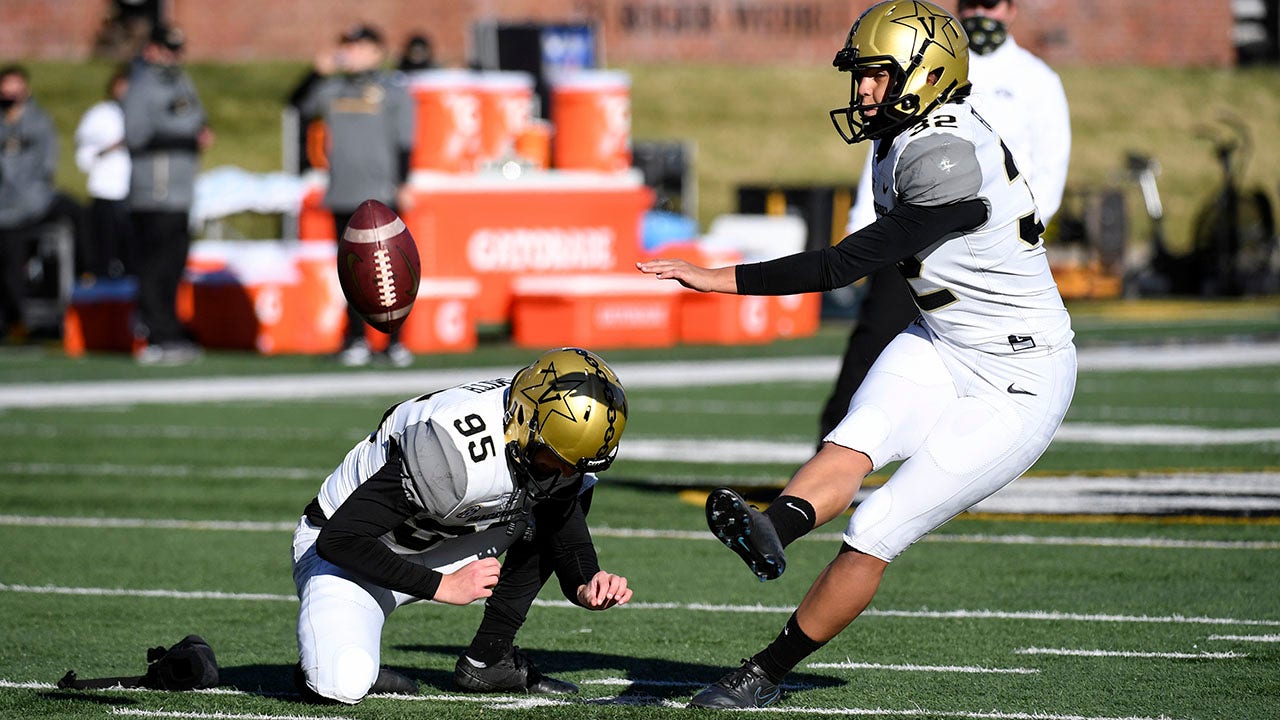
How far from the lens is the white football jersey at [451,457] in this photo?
15.3 ft

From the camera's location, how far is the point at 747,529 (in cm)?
426

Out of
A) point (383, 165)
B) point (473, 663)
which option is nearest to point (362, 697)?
point (473, 663)

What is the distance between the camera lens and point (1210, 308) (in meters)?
19.4

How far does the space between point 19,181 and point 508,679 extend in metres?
12.0

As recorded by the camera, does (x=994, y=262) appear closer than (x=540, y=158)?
Yes

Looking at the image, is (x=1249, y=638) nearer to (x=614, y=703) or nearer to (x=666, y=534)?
(x=614, y=703)

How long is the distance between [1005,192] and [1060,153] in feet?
8.57

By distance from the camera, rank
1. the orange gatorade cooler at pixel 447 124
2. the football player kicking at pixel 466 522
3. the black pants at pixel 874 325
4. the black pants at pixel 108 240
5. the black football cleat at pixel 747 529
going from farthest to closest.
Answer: the black pants at pixel 108 240, the orange gatorade cooler at pixel 447 124, the black pants at pixel 874 325, the football player kicking at pixel 466 522, the black football cleat at pixel 747 529

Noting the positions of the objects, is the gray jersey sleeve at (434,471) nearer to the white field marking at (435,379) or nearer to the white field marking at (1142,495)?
the white field marking at (1142,495)

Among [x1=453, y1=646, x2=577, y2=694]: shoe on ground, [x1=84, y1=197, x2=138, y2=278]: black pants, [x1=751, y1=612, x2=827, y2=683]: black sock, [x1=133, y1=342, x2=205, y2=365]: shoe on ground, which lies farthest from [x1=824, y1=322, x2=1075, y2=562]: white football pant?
[x1=84, y1=197, x2=138, y2=278]: black pants

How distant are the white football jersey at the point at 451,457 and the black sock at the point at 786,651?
736 mm

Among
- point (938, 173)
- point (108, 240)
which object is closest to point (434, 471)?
point (938, 173)

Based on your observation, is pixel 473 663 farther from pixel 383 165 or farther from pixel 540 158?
pixel 540 158

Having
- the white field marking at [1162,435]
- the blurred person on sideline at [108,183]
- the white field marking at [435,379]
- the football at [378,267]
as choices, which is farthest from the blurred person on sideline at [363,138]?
the football at [378,267]
